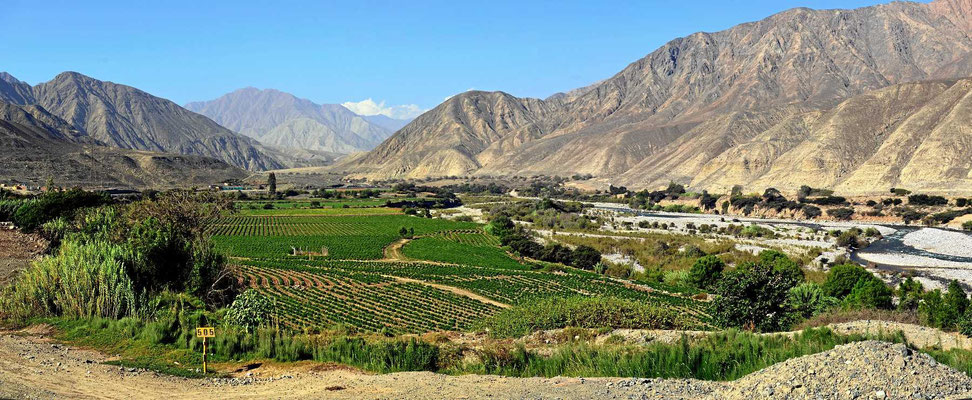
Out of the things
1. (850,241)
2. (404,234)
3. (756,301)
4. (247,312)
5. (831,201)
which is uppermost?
(247,312)

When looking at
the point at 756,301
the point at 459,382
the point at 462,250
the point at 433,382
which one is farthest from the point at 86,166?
the point at 459,382

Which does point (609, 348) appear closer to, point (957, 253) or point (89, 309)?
point (89, 309)

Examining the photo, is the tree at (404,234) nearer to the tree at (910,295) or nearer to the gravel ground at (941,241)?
the tree at (910,295)

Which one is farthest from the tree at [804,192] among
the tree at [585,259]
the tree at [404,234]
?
the tree at [404,234]

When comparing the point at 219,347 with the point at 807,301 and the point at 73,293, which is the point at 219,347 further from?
the point at 807,301

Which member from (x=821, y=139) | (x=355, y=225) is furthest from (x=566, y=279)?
(x=821, y=139)
